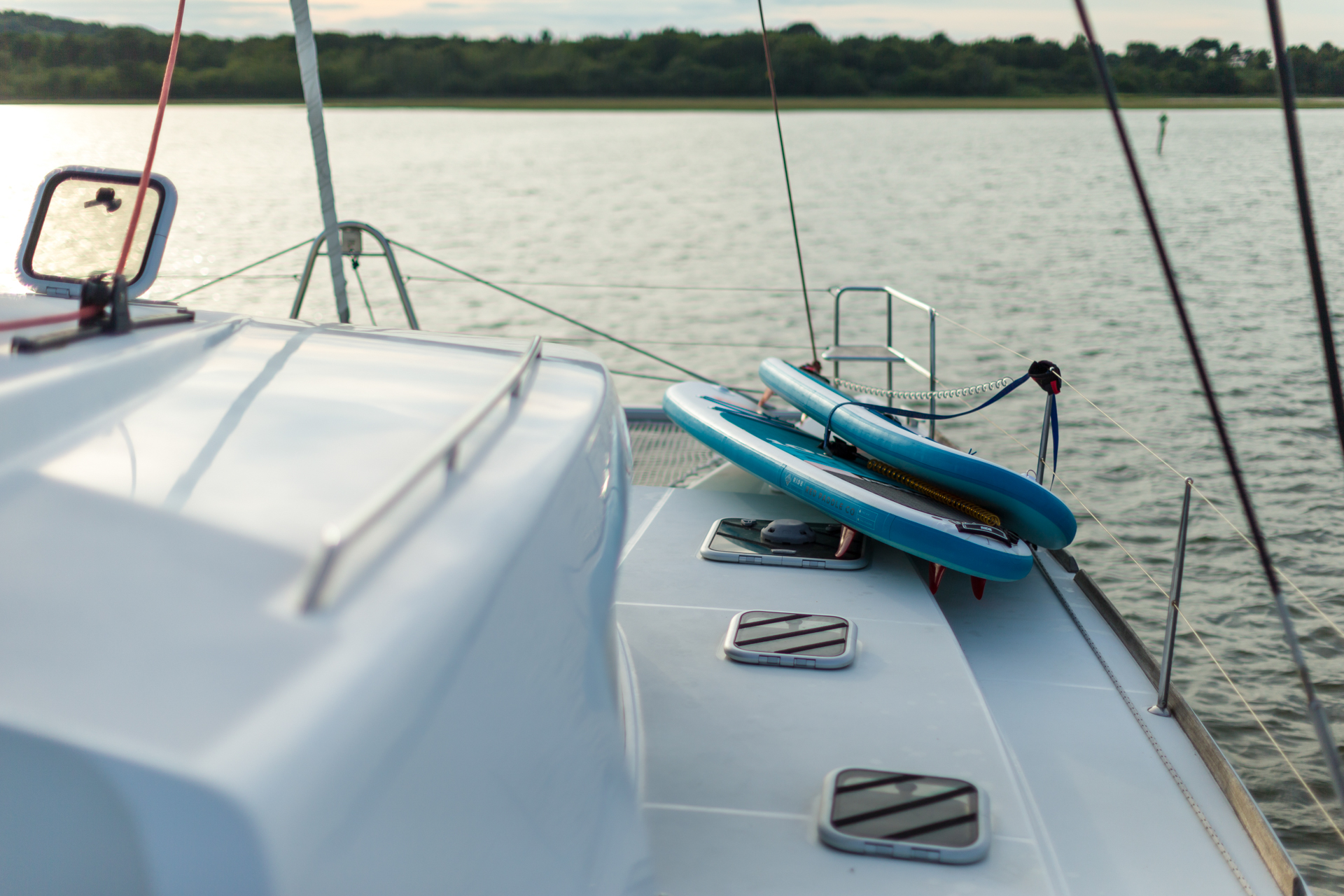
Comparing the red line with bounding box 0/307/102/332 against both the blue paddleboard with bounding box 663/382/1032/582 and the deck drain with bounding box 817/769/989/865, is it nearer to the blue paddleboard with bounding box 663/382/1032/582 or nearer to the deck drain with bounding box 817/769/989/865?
the deck drain with bounding box 817/769/989/865

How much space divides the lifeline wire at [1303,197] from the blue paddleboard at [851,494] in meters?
1.45

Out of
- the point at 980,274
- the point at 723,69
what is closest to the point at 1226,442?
the point at 980,274

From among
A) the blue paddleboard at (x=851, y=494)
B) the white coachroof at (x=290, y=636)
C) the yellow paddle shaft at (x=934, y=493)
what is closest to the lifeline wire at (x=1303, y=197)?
the white coachroof at (x=290, y=636)

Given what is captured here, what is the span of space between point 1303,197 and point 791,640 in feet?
4.80

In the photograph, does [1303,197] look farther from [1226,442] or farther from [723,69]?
[723,69]

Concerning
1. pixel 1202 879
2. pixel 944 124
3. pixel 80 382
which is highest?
pixel 944 124

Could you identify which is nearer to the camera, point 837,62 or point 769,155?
point 769,155

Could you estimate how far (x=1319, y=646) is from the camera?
4.89 metres

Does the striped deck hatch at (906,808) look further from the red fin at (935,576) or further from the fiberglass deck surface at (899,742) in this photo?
the red fin at (935,576)

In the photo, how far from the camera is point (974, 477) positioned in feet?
9.70

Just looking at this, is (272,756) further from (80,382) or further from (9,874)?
(80,382)

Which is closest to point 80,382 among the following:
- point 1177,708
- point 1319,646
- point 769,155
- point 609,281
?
point 1177,708

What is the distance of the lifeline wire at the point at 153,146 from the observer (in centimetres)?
144

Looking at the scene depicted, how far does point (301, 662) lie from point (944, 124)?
50.6 meters
